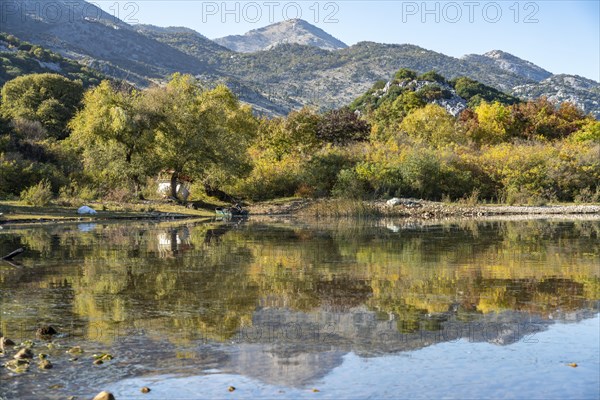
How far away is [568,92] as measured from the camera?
165375 millimetres

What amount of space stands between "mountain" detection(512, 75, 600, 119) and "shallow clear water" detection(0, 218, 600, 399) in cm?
14435

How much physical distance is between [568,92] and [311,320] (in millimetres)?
170316

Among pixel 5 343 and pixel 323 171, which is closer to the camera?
pixel 5 343

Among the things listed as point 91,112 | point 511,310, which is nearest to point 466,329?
point 511,310

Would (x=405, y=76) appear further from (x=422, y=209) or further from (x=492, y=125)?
(x=422, y=209)

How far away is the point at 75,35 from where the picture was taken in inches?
7461

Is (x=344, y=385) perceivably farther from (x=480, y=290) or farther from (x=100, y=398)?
(x=480, y=290)

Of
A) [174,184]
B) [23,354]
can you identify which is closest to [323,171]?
[174,184]

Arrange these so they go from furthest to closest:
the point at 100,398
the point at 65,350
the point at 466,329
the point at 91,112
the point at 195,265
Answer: the point at 91,112
the point at 195,265
the point at 466,329
the point at 65,350
the point at 100,398

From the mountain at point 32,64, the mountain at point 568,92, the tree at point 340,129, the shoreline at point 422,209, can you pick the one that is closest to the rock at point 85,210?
the shoreline at point 422,209

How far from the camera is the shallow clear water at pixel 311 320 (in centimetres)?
717

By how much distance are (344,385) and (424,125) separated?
56.2m

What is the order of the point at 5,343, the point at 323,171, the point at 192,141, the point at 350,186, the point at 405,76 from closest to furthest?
the point at 5,343 < the point at 192,141 < the point at 350,186 < the point at 323,171 < the point at 405,76

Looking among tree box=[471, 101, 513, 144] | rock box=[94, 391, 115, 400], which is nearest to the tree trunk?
tree box=[471, 101, 513, 144]
